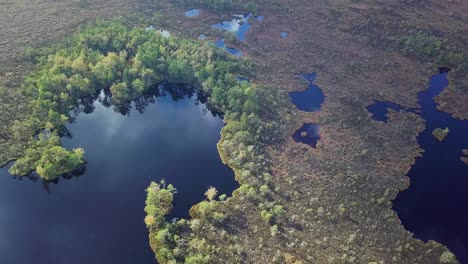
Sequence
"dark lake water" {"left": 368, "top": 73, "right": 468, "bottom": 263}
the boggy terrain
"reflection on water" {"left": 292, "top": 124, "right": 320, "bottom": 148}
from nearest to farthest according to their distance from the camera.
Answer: the boggy terrain < "dark lake water" {"left": 368, "top": 73, "right": 468, "bottom": 263} < "reflection on water" {"left": 292, "top": 124, "right": 320, "bottom": 148}

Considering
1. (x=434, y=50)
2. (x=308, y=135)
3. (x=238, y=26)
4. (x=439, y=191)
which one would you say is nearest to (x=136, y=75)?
(x=308, y=135)

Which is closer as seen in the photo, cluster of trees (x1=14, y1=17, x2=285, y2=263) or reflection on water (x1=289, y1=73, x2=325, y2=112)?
cluster of trees (x1=14, y1=17, x2=285, y2=263)

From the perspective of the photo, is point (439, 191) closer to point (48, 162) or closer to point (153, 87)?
point (153, 87)

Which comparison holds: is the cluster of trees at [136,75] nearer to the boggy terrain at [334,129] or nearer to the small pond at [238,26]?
the boggy terrain at [334,129]

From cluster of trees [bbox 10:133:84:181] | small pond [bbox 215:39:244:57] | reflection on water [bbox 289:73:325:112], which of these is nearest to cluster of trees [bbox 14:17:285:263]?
cluster of trees [bbox 10:133:84:181]

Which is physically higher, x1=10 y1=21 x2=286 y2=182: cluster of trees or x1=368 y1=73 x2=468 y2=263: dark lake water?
x1=10 y1=21 x2=286 y2=182: cluster of trees

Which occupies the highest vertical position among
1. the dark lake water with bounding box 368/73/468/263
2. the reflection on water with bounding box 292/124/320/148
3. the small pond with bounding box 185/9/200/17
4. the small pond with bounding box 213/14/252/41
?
the small pond with bounding box 185/9/200/17

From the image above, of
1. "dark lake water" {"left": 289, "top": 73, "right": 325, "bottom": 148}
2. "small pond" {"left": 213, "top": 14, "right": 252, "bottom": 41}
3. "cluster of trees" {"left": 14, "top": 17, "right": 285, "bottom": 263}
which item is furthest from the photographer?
"small pond" {"left": 213, "top": 14, "right": 252, "bottom": 41}

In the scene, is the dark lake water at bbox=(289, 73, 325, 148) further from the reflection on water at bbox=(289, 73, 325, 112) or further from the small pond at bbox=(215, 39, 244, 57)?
the small pond at bbox=(215, 39, 244, 57)
